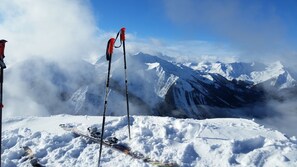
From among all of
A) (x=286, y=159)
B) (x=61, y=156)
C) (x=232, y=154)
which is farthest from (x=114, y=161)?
(x=286, y=159)

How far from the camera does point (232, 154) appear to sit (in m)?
17.7

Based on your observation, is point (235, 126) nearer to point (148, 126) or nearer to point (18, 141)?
point (148, 126)

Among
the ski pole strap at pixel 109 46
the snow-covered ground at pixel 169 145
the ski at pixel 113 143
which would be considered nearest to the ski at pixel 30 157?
the snow-covered ground at pixel 169 145

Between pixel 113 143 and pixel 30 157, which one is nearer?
pixel 30 157

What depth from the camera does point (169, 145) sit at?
63.6ft

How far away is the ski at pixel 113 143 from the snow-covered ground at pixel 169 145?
325 millimetres

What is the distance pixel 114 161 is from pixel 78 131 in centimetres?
535

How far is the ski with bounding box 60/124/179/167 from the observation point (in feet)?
58.2

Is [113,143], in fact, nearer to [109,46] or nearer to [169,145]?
[169,145]

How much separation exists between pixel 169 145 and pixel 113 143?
3.38 metres

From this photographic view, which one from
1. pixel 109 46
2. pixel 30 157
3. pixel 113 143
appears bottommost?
pixel 30 157

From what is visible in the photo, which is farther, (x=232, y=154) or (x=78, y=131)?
(x=78, y=131)

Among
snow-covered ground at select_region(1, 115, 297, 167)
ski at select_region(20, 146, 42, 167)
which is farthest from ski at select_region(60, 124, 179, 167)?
ski at select_region(20, 146, 42, 167)

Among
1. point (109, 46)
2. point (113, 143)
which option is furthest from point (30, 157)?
point (109, 46)
